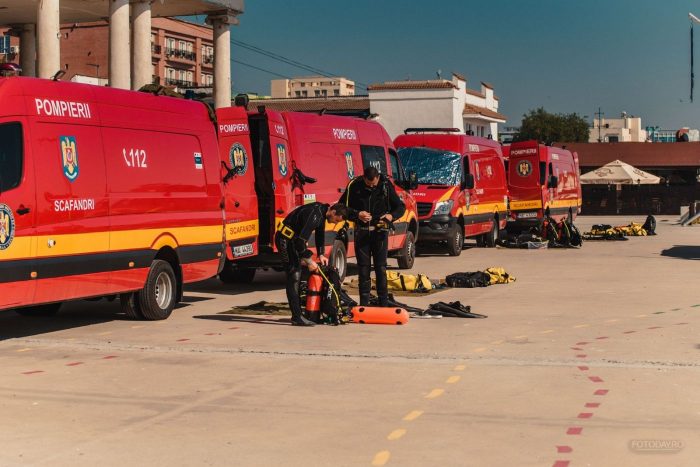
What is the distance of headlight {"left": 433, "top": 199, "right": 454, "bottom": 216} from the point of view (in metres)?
28.6

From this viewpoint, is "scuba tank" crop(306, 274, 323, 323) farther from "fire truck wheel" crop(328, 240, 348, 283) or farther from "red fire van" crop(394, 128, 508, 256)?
"red fire van" crop(394, 128, 508, 256)

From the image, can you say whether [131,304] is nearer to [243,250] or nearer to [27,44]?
[243,250]

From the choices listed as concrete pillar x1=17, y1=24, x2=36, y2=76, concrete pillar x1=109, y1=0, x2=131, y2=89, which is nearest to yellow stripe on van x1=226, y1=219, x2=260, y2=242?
concrete pillar x1=109, y1=0, x2=131, y2=89

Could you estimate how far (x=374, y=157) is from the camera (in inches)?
910

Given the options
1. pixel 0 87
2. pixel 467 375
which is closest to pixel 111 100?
pixel 0 87

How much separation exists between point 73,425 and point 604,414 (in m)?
3.97

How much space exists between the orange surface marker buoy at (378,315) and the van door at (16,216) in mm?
4165

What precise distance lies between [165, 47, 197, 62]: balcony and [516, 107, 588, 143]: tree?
39859 mm

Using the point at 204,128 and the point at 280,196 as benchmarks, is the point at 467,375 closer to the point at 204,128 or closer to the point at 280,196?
the point at 204,128

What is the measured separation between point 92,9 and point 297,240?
28182 millimetres

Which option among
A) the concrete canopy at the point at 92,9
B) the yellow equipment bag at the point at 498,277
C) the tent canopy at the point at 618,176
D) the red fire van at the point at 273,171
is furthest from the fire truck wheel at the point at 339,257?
the tent canopy at the point at 618,176

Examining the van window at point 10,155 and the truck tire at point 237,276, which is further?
the truck tire at point 237,276

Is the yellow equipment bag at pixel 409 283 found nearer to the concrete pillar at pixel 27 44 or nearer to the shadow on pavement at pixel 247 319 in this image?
the shadow on pavement at pixel 247 319

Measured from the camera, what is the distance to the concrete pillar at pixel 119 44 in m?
33.9
